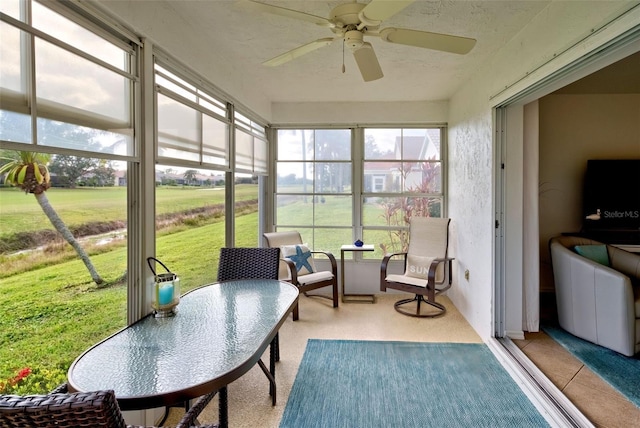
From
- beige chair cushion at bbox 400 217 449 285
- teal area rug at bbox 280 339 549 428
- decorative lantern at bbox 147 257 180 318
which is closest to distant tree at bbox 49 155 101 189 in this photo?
decorative lantern at bbox 147 257 180 318

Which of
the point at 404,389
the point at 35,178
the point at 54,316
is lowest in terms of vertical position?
the point at 404,389

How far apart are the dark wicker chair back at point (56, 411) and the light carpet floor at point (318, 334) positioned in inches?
56.5

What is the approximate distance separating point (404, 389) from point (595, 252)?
2534mm

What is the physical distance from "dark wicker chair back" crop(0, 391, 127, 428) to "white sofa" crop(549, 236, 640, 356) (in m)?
3.49

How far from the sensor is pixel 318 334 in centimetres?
332

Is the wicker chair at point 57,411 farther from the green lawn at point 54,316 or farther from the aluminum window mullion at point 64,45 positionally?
the aluminum window mullion at point 64,45

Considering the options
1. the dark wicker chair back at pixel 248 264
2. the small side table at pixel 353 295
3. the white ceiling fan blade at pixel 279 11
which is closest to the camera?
the white ceiling fan blade at pixel 279 11

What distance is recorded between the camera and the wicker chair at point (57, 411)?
78 cm

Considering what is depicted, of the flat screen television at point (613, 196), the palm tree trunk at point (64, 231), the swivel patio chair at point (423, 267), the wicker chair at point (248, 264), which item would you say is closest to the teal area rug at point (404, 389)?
the wicker chair at point (248, 264)

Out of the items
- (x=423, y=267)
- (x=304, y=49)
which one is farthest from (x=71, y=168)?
(x=423, y=267)

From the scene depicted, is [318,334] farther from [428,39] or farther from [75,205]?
[428,39]

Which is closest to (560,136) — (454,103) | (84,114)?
(454,103)

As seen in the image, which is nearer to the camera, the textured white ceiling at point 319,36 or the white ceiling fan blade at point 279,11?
the white ceiling fan blade at point 279,11

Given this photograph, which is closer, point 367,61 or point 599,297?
point 367,61
